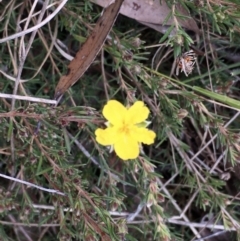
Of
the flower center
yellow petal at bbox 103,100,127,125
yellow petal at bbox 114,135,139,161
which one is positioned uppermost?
yellow petal at bbox 103,100,127,125

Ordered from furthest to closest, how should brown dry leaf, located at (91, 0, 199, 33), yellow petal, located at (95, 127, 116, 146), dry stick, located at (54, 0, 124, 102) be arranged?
1. brown dry leaf, located at (91, 0, 199, 33)
2. dry stick, located at (54, 0, 124, 102)
3. yellow petal, located at (95, 127, 116, 146)

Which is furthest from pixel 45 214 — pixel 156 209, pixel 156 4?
pixel 156 4

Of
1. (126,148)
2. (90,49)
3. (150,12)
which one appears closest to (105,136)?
(126,148)

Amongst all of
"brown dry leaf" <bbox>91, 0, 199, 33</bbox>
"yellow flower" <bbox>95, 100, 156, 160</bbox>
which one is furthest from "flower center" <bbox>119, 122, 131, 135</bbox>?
"brown dry leaf" <bbox>91, 0, 199, 33</bbox>

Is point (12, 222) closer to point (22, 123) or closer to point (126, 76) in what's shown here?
point (22, 123)

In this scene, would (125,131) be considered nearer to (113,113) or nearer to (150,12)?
(113,113)

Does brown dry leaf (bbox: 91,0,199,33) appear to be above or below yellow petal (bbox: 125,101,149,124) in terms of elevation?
above

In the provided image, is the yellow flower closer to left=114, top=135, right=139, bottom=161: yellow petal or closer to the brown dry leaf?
left=114, top=135, right=139, bottom=161: yellow petal
